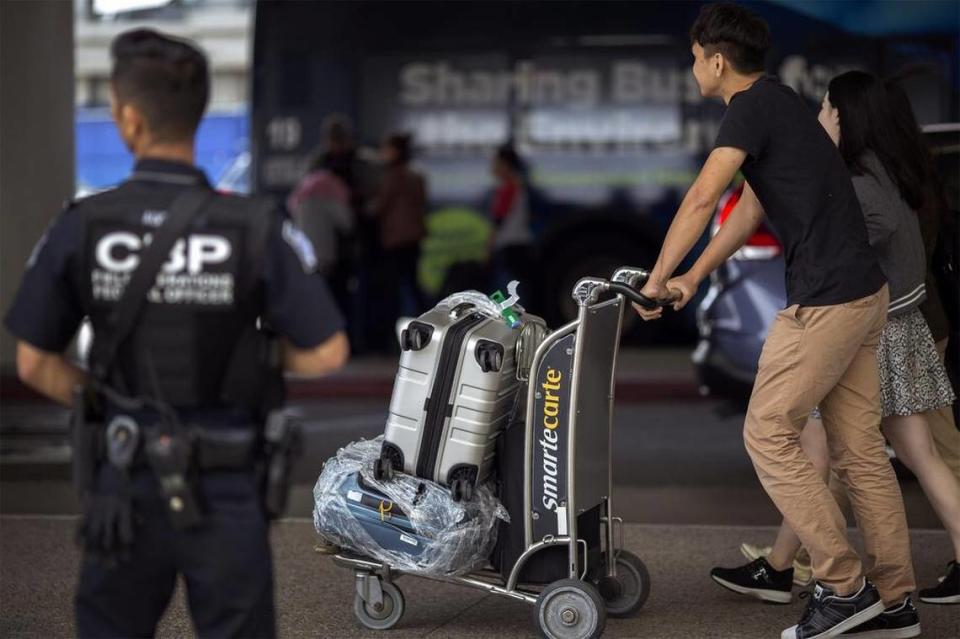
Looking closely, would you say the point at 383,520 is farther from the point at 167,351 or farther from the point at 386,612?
the point at 167,351

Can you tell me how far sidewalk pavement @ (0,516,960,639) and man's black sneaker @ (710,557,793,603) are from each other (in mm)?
46

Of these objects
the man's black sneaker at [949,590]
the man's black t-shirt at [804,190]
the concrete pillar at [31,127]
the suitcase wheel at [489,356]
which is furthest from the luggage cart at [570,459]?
the concrete pillar at [31,127]

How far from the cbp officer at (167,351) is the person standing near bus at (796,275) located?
1.75 m

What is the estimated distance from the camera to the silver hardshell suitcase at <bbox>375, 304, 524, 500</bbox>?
478 centimetres

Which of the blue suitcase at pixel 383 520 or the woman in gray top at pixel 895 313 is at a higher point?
the woman in gray top at pixel 895 313

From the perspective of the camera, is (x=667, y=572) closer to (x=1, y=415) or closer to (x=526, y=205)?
(x=1, y=415)

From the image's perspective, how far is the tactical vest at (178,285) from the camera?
3.16 m

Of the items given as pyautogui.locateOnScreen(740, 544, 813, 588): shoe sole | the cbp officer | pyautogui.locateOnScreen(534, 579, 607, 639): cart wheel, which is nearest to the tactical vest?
the cbp officer

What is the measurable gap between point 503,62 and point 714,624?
9149 mm

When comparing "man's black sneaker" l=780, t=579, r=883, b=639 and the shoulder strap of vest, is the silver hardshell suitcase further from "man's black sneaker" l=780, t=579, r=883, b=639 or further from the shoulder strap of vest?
the shoulder strap of vest

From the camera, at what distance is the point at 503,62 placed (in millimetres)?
13742

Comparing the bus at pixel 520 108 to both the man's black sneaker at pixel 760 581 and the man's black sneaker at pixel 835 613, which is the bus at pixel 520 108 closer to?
the man's black sneaker at pixel 760 581

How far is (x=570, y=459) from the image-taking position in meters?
4.77

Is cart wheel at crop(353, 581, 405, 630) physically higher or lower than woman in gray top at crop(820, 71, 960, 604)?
lower
